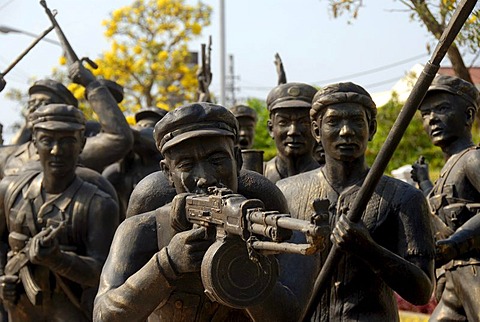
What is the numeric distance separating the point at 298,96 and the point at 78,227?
1.89m

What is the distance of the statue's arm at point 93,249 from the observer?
8805mm

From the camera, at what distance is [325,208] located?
4.32 metres

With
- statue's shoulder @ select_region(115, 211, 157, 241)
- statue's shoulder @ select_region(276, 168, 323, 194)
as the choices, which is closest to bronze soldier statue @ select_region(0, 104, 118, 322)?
statue's shoulder @ select_region(276, 168, 323, 194)

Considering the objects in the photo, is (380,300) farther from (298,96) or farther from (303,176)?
(298,96)

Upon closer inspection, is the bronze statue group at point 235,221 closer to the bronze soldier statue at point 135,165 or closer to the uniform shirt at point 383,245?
the uniform shirt at point 383,245

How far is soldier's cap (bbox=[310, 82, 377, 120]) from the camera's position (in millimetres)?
6629

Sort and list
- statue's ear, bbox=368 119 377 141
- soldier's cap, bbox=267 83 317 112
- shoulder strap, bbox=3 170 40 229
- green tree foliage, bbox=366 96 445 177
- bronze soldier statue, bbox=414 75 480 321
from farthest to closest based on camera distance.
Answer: green tree foliage, bbox=366 96 445 177, shoulder strap, bbox=3 170 40 229, soldier's cap, bbox=267 83 317 112, bronze soldier statue, bbox=414 75 480 321, statue's ear, bbox=368 119 377 141

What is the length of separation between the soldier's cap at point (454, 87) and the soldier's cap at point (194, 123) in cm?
348

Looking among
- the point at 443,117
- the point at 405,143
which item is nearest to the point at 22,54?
the point at 443,117

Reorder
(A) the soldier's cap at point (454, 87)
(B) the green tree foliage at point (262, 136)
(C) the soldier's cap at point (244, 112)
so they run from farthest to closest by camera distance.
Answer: (B) the green tree foliage at point (262, 136) → (C) the soldier's cap at point (244, 112) → (A) the soldier's cap at point (454, 87)

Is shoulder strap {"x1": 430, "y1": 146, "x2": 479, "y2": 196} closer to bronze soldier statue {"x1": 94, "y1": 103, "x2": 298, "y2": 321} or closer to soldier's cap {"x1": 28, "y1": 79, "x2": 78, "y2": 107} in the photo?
bronze soldier statue {"x1": 94, "y1": 103, "x2": 298, "y2": 321}

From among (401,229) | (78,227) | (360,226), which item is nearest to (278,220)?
(360,226)

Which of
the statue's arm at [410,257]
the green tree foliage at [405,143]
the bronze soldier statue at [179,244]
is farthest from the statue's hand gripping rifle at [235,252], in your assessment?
the green tree foliage at [405,143]

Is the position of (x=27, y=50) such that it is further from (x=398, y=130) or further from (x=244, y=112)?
(x=398, y=130)
